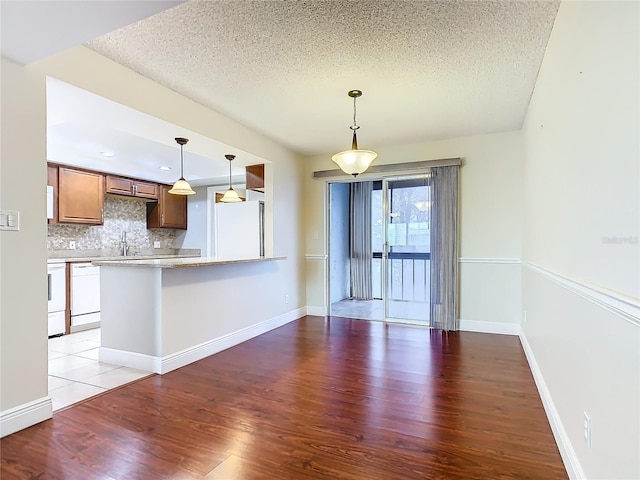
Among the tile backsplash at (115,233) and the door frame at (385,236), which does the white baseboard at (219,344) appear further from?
the tile backsplash at (115,233)

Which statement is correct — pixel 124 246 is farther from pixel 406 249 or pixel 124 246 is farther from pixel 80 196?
pixel 406 249

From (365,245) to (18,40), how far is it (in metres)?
6.14

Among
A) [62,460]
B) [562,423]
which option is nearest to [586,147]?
[562,423]

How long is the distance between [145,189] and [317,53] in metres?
4.87

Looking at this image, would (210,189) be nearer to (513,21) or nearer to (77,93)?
(77,93)

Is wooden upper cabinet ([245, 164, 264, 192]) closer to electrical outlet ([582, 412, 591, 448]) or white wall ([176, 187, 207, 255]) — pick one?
white wall ([176, 187, 207, 255])

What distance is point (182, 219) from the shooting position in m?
7.10

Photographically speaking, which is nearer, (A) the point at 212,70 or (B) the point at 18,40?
(B) the point at 18,40

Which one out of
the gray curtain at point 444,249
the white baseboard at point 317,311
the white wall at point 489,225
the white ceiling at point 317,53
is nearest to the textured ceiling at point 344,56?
the white ceiling at point 317,53

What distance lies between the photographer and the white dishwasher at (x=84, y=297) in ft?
15.5

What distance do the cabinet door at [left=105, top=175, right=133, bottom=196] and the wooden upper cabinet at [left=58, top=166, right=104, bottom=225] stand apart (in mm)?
113

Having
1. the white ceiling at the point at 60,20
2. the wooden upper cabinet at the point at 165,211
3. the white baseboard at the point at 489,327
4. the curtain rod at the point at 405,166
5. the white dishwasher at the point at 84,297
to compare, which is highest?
the white ceiling at the point at 60,20

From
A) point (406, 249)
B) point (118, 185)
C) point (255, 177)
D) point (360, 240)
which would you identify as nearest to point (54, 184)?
point (118, 185)

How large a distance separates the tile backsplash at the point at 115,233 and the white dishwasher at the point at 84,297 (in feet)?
2.40
